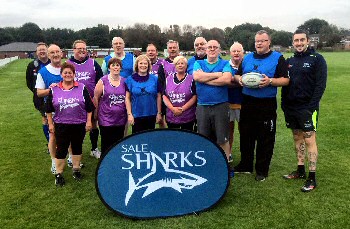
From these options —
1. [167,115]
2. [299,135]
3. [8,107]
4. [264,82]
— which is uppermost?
[264,82]

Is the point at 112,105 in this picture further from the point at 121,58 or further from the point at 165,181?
the point at 165,181

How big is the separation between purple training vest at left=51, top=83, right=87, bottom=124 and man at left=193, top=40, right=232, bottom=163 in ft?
5.39

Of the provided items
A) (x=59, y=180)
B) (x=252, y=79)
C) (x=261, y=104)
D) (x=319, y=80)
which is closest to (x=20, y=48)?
(x=59, y=180)

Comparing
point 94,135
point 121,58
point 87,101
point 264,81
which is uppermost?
point 121,58

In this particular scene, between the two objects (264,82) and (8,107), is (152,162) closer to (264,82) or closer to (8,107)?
(264,82)

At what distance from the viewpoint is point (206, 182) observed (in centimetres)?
429

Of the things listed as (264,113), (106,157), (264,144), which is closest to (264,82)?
(264,113)

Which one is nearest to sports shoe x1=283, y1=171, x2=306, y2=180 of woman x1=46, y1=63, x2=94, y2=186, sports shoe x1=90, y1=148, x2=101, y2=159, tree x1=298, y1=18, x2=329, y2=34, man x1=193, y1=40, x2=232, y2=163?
man x1=193, y1=40, x2=232, y2=163

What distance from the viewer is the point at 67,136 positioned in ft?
17.0

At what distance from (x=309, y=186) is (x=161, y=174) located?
219cm

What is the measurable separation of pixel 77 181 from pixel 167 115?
170cm

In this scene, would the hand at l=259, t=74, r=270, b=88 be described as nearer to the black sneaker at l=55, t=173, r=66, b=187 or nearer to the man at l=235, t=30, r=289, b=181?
the man at l=235, t=30, r=289, b=181

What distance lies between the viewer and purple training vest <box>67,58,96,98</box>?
580 cm

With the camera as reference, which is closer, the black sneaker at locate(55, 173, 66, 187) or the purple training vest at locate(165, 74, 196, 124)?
the purple training vest at locate(165, 74, 196, 124)
